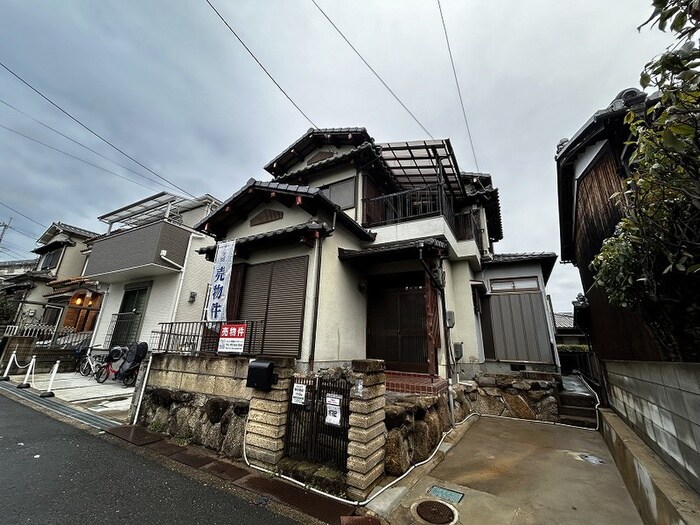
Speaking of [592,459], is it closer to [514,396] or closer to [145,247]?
[514,396]

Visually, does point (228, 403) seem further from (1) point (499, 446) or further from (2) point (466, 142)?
(2) point (466, 142)

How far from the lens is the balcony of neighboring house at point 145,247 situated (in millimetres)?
10547

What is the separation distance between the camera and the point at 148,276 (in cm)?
1152

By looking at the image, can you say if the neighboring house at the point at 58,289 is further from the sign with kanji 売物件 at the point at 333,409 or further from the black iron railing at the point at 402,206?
the sign with kanji 売物件 at the point at 333,409

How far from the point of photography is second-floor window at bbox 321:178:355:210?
→ 9.37m

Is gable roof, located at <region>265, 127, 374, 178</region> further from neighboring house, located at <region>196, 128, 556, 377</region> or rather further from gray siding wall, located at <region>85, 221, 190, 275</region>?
gray siding wall, located at <region>85, 221, 190, 275</region>

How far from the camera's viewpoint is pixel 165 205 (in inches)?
514

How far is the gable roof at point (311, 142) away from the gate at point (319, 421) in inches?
333

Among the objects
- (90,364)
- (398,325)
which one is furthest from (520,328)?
(90,364)

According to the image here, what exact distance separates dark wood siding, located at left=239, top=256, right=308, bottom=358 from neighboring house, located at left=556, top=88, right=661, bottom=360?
6145mm

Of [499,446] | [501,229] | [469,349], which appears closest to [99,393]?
[499,446]

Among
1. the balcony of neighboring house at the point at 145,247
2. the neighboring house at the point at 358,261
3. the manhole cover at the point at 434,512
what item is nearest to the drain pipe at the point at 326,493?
the manhole cover at the point at 434,512

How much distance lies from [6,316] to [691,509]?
28265 mm

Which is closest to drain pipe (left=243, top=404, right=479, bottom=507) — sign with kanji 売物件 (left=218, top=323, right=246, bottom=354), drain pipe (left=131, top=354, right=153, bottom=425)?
sign with kanji 売物件 (left=218, top=323, right=246, bottom=354)
